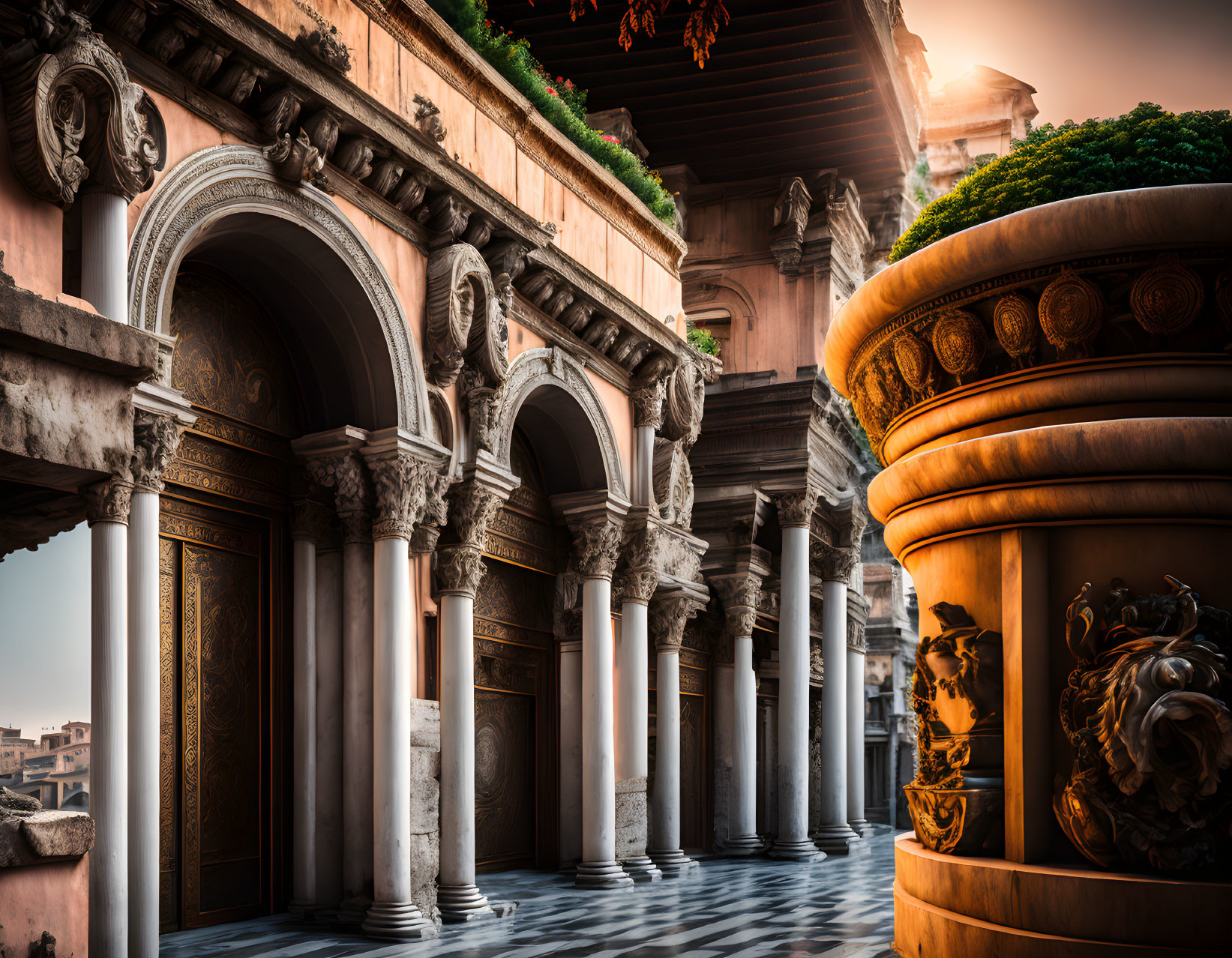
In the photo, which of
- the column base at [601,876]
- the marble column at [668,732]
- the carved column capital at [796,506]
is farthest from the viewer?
the carved column capital at [796,506]

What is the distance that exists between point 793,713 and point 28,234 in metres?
13.5

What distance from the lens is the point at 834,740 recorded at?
18.7 meters

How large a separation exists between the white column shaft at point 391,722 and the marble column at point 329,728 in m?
0.37

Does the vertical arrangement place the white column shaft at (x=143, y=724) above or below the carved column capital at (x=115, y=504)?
below

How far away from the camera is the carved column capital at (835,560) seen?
65.3 ft

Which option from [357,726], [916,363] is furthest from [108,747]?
[916,363]

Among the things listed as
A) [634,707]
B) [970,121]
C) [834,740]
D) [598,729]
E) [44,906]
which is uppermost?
[970,121]

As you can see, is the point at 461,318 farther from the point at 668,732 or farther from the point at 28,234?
the point at 668,732

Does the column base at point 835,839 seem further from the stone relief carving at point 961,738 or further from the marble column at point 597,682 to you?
the stone relief carving at point 961,738

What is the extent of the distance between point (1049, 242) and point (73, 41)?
500 centimetres

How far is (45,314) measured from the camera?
394 centimetres

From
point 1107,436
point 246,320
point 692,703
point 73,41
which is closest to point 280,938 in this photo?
point 246,320

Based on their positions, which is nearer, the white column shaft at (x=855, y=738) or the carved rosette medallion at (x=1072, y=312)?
the carved rosette medallion at (x=1072, y=312)

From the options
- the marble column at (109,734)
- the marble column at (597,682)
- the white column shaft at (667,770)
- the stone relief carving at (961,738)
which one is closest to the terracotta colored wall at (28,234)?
the marble column at (109,734)
